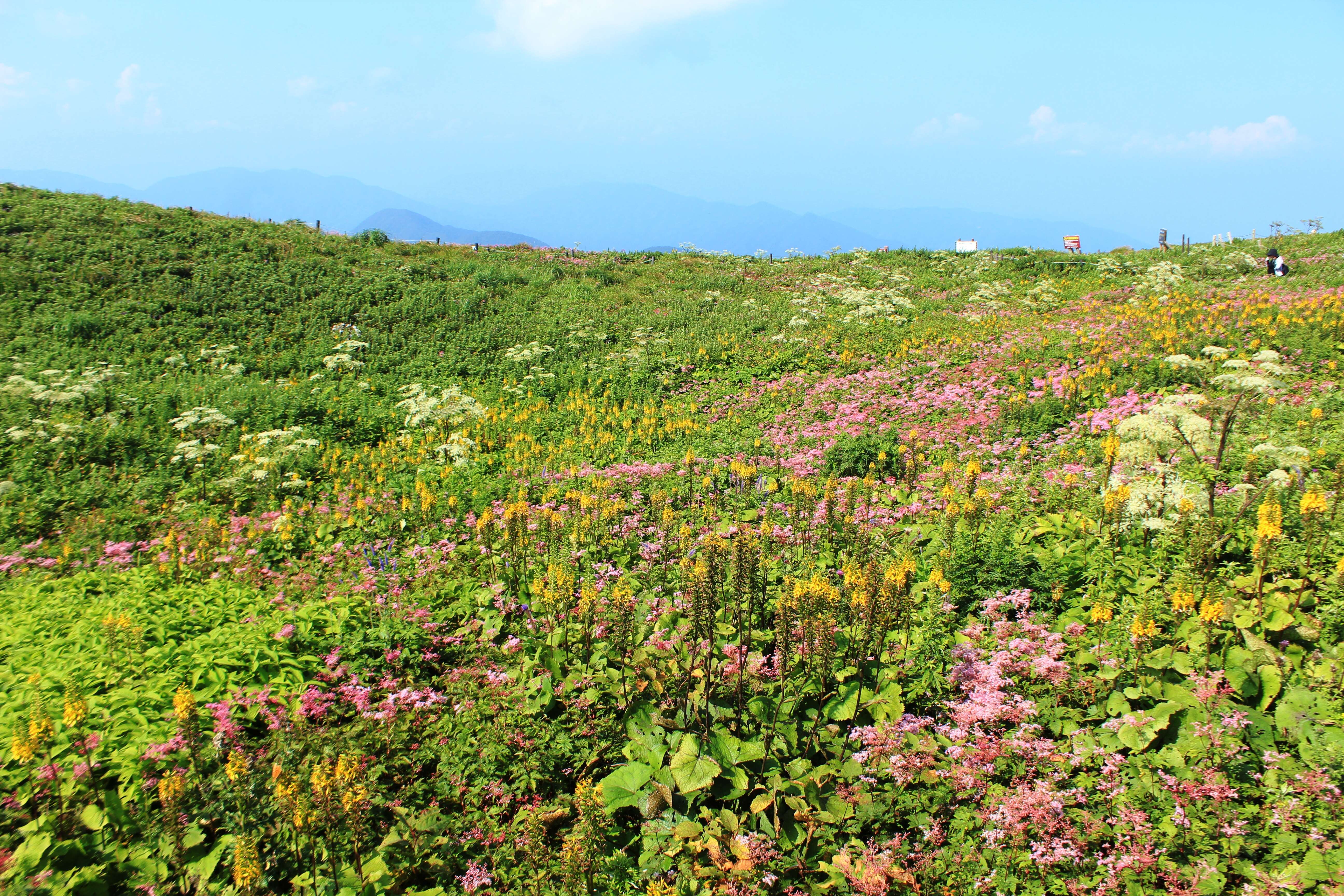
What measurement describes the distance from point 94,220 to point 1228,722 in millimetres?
33263

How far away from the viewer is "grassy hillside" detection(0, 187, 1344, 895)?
12.9 ft

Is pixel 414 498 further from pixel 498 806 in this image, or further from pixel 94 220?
pixel 94 220

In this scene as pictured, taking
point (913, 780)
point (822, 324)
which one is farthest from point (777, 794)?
point (822, 324)

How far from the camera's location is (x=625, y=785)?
446cm

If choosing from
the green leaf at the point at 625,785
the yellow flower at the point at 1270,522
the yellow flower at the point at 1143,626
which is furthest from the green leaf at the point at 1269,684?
the green leaf at the point at 625,785

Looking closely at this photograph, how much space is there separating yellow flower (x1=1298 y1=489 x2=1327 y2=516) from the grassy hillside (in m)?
0.02

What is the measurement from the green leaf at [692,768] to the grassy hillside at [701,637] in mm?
44

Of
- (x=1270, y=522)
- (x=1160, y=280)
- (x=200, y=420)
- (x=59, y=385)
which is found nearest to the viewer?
(x=1270, y=522)

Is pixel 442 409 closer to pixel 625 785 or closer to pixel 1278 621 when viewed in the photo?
pixel 625 785

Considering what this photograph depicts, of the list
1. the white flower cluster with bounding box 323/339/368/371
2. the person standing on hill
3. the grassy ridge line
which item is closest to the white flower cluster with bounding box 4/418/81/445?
the grassy ridge line

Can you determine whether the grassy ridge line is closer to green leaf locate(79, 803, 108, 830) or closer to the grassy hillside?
the grassy hillside

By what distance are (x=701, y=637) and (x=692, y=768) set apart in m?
1.52

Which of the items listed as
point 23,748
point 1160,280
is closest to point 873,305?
point 1160,280

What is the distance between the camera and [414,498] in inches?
410
